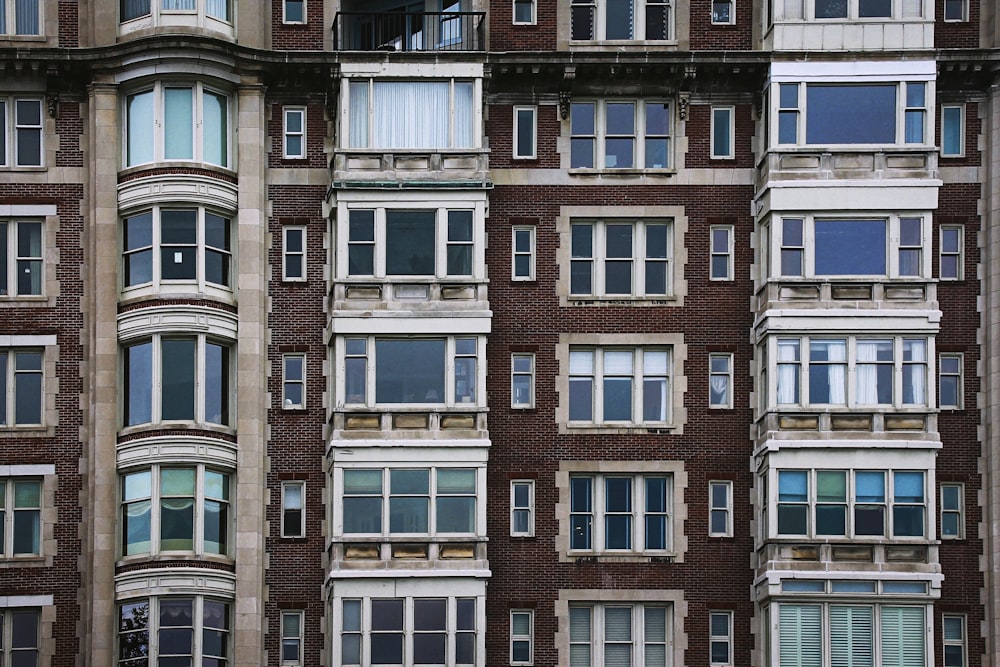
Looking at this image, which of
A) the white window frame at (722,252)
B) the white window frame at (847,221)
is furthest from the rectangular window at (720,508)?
the white window frame at (847,221)

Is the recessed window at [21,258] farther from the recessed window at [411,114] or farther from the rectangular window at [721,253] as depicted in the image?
the rectangular window at [721,253]

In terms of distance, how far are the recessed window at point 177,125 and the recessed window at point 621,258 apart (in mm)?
9982

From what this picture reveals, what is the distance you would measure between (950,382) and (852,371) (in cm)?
308

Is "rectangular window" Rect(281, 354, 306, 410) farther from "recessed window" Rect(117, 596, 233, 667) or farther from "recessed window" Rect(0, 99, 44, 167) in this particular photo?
"recessed window" Rect(0, 99, 44, 167)

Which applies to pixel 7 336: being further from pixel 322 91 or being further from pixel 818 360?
pixel 818 360

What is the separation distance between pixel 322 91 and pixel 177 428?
407 inches

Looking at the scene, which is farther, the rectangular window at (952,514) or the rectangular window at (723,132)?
the rectangular window at (723,132)

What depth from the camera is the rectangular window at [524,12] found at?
66812 millimetres

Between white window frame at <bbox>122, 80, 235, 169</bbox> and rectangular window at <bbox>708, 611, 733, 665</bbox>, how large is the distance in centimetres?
1789

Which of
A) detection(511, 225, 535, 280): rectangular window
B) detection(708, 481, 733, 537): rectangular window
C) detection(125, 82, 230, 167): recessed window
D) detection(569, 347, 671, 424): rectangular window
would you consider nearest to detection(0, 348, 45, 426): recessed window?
detection(125, 82, 230, 167): recessed window

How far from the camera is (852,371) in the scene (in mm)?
63938

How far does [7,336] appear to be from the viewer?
6456 centimetres

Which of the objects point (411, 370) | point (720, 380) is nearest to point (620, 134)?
point (720, 380)

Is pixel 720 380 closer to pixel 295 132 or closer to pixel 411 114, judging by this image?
pixel 411 114
